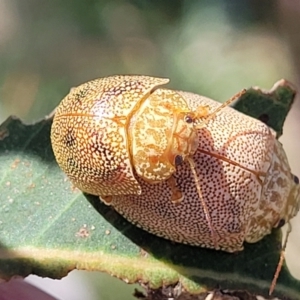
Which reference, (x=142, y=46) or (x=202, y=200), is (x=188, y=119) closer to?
(x=202, y=200)

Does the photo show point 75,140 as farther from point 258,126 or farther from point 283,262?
point 283,262

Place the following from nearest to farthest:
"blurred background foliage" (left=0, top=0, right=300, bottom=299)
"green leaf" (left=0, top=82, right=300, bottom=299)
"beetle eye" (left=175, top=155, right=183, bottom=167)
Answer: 1. "beetle eye" (left=175, top=155, right=183, bottom=167)
2. "green leaf" (left=0, top=82, right=300, bottom=299)
3. "blurred background foliage" (left=0, top=0, right=300, bottom=299)

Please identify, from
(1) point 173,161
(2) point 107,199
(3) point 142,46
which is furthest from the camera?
(3) point 142,46

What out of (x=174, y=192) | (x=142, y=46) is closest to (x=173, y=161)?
(x=174, y=192)

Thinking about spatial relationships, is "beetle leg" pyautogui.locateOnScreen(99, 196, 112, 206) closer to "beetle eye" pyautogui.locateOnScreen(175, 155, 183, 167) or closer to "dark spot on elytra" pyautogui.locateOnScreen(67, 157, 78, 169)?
"dark spot on elytra" pyautogui.locateOnScreen(67, 157, 78, 169)

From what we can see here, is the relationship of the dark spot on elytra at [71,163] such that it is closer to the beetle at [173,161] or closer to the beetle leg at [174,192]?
the beetle at [173,161]

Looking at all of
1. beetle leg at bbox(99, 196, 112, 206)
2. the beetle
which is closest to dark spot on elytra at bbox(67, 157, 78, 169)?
the beetle
